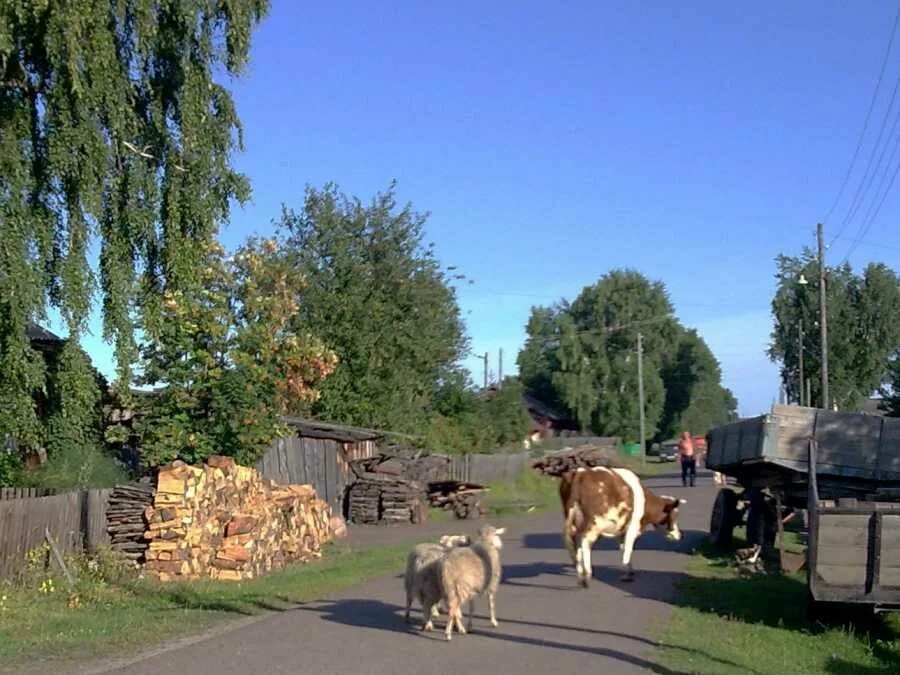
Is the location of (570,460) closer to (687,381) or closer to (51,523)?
(51,523)

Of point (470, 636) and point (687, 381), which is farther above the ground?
point (687, 381)

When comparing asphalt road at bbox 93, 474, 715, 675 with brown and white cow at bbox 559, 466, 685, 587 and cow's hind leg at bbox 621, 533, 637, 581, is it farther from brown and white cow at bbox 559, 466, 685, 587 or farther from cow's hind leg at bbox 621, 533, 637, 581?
brown and white cow at bbox 559, 466, 685, 587

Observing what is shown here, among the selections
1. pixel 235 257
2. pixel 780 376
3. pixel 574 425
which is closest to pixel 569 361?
pixel 574 425

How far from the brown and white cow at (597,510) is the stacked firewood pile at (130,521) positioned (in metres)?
6.57

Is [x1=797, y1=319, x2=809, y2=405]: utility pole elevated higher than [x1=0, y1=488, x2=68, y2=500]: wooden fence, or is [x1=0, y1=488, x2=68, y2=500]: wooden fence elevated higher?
[x1=797, y1=319, x2=809, y2=405]: utility pole

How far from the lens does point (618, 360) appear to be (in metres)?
93.1

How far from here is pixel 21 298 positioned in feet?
51.9

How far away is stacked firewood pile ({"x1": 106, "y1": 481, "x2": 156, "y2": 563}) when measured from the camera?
17.7 m

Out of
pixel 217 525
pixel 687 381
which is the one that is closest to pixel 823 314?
pixel 217 525

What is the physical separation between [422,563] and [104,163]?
8.48 m

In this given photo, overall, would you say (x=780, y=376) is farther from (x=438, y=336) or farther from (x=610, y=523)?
(x=610, y=523)

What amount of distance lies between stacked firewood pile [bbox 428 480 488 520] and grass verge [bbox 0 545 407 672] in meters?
14.9

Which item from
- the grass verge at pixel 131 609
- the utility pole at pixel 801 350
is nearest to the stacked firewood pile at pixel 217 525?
the grass verge at pixel 131 609

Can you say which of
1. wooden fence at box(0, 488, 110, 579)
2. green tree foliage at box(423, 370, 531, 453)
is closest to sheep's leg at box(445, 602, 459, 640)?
wooden fence at box(0, 488, 110, 579)
